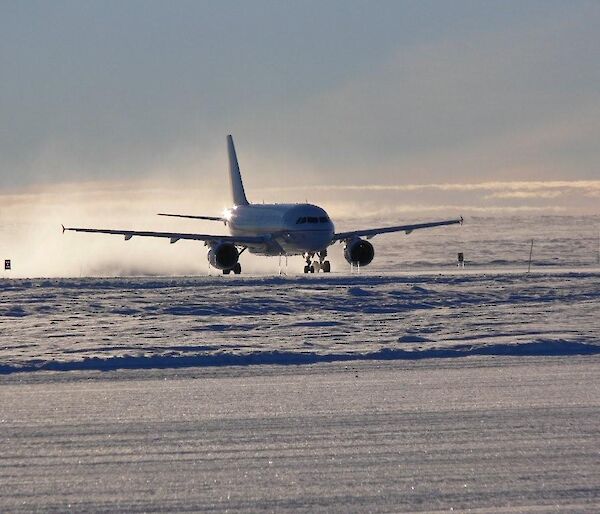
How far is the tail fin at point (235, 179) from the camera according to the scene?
7512 cm

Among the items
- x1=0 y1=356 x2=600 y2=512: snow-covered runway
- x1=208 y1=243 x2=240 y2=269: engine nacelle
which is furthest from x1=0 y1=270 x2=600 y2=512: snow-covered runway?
x1=208 y1=243 x2=240 y2=269: engine nacelle

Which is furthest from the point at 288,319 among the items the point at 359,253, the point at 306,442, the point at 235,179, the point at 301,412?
the point at 235,179

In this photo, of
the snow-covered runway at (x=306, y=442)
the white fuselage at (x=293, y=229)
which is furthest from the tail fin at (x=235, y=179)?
the snow-covered runway at (x=306, y=442)

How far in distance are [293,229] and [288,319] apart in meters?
29.3

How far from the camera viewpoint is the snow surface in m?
19.3

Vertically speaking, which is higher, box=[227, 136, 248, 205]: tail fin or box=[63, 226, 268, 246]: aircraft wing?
box=[227, 136, 248, 205]: tail fin

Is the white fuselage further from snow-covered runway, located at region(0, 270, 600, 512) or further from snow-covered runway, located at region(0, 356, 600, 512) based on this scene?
snow-covered runway, located at region(0, 356, 600, 512)

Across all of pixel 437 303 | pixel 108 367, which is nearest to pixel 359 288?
pixel 437 303

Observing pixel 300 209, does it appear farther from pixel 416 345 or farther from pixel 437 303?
pixel 416 345

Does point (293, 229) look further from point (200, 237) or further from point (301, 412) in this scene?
point (301, 412)

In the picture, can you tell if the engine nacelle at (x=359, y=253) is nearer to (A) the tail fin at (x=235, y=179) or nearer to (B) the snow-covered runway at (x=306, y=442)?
(A) the tail fin at (x=235, y=179)

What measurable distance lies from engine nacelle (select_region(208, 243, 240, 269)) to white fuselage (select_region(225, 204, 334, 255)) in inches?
111

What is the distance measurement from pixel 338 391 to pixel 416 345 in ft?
20.6

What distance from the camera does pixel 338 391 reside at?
566 inches
